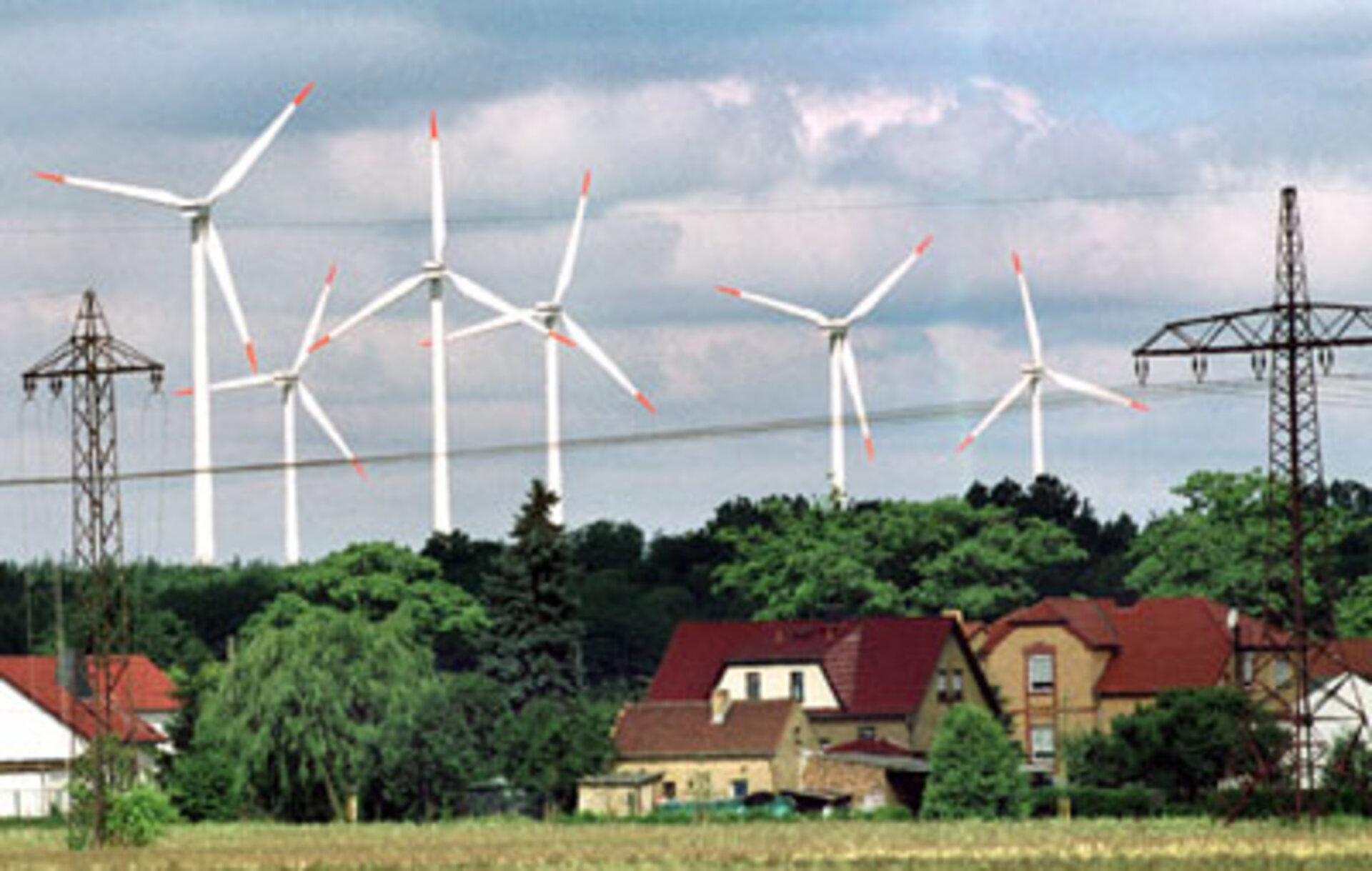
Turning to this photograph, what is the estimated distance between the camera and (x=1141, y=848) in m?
73.6

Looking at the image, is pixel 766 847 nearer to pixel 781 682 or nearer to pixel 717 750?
pixel 717 750

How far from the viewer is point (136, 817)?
284 feet

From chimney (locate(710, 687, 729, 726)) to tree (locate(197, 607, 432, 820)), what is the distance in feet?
37.8

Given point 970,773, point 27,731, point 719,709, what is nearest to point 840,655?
point 719,709

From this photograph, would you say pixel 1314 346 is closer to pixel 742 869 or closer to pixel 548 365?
pixel 742 869

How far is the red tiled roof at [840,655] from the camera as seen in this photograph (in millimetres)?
126062

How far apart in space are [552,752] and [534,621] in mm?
17767

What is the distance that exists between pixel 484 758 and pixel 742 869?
43.2 m

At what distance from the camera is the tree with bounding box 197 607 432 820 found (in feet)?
359

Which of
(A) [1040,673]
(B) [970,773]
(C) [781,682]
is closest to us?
(B) [970,773]

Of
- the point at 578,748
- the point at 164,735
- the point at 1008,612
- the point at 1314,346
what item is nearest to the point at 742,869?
the point at 1314,346

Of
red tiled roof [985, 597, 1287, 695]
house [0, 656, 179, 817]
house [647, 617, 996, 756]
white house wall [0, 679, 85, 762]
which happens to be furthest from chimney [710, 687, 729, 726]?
white house wall [0, 679, 85, 762]

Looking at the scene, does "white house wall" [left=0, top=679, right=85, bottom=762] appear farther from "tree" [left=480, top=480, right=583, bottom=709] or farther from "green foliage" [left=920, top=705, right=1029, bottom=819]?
"green foliage" [left=920, top=705, right=1029, bottom=819]

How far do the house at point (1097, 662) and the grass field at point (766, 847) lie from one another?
128ft
